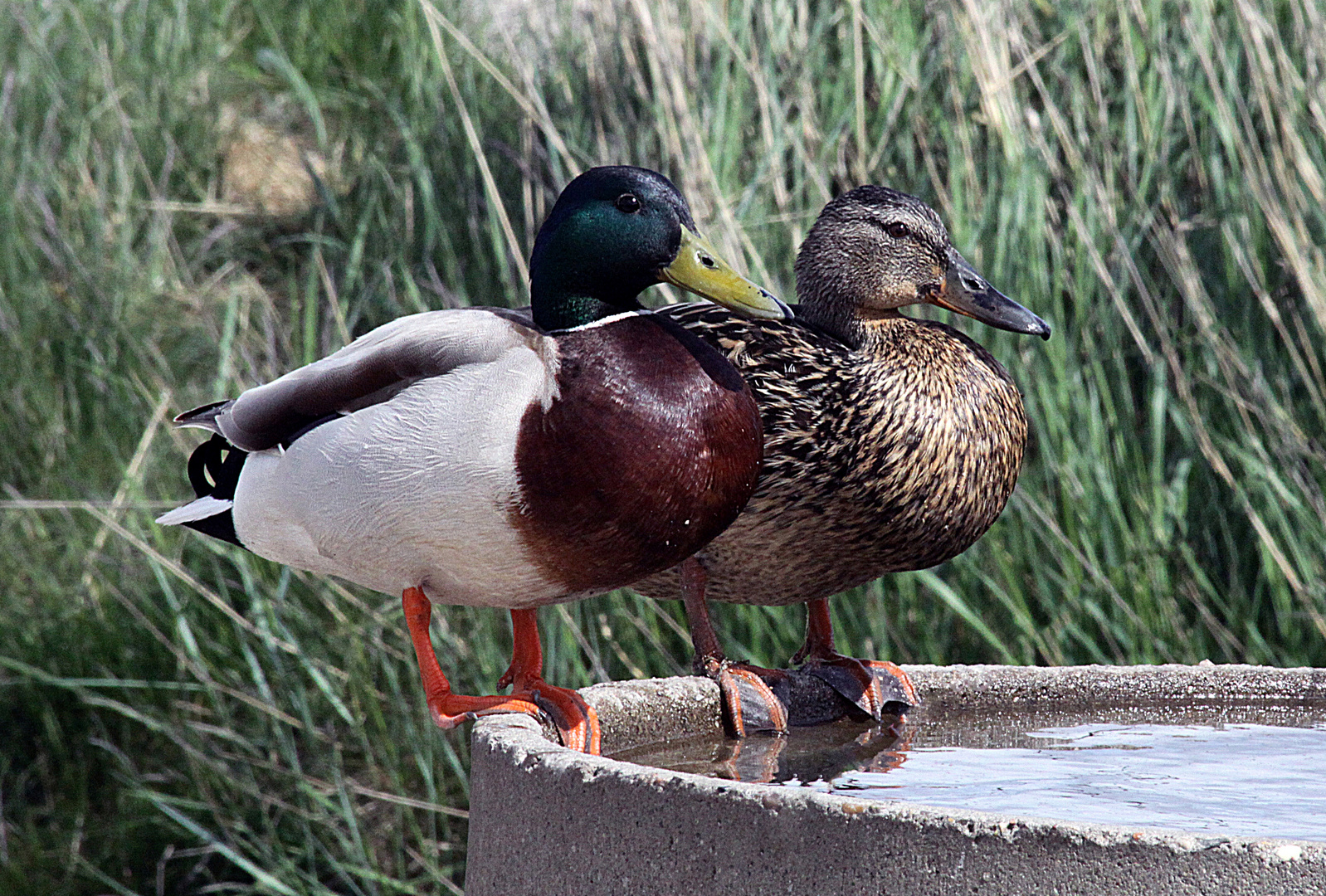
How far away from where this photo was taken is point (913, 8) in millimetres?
4133

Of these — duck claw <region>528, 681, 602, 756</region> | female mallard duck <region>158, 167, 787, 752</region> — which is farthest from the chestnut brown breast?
duck claw <region>528, 681, 602, 756</region>

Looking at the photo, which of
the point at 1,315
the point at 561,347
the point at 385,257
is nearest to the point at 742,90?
the point at 385,257

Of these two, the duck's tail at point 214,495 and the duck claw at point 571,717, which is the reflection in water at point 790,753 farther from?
the duck's tail at point 214,495

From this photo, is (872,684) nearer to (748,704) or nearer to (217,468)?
(748,704)

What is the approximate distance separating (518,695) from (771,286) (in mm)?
1625

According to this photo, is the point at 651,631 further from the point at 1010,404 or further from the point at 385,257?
the point at 385,257

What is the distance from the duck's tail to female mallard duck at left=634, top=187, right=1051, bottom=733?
70cm

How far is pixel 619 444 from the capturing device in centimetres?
205

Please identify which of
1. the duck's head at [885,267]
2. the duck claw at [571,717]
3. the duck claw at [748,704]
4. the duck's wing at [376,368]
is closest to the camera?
the duck claw at [571,717]

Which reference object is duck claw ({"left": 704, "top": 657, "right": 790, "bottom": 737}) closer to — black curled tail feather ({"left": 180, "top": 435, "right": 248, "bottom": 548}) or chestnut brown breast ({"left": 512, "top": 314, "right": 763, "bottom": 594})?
chestnut brown breast ({"left": 512, "top": 314, "right": 763, "bottom": 594})

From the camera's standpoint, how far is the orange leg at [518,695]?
203 centimetres

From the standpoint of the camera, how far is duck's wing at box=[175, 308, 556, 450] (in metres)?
2.16

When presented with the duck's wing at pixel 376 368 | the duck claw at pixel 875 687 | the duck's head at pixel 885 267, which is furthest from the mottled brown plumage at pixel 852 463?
the duck's wing at pixel 376 368

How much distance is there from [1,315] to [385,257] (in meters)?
1.27
